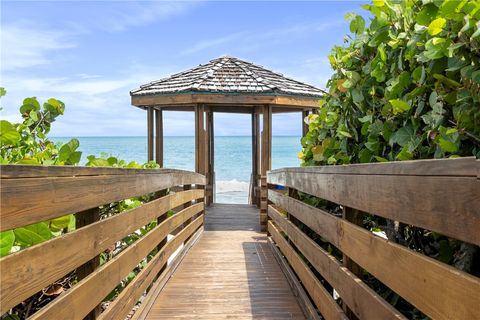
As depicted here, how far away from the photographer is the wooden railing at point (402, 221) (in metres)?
1.11

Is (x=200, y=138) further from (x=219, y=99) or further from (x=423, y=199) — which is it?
(x=423, y=199)

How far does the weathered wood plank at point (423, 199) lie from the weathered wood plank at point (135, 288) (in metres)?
1.38

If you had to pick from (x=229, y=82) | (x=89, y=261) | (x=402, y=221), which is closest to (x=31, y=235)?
(x=89, y=261)

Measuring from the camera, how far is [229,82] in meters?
9.62

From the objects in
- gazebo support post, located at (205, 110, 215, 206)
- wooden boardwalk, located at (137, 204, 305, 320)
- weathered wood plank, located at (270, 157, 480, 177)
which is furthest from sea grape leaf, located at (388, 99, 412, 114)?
gazebo support post, located at (205, 110, 215, 206)

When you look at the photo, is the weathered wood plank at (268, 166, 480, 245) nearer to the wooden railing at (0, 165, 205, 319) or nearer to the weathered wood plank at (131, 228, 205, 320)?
the wooden railing at (0, 165, 205, 319)

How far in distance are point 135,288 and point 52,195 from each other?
1588mm

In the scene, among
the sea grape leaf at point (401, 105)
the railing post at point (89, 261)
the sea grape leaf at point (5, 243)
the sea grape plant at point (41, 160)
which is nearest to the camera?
the sea grape leaf at point (5, 243)

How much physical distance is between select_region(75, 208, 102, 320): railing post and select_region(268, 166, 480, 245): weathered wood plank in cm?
125

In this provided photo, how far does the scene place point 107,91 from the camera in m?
146

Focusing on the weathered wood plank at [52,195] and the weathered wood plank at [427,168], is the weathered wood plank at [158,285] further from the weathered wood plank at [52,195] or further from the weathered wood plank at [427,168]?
the weathered wood plank at [427,168]

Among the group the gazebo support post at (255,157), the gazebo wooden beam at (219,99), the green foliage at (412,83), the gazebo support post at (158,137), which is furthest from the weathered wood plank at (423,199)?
the gazebo support post at (255,157)

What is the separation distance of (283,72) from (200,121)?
3447mm

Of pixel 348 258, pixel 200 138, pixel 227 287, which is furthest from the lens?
pixel 200 138
